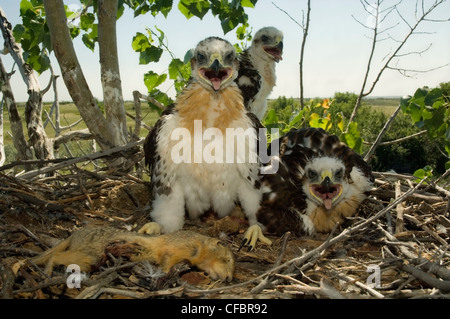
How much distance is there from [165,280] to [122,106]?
2939 millimetres

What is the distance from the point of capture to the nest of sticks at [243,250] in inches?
94.2

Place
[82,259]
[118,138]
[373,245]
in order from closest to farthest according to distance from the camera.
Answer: [82,259] < [373,245] < [118,138]

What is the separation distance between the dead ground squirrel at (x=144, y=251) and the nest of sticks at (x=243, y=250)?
0.07m

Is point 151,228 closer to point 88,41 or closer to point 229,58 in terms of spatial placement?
point 229,58

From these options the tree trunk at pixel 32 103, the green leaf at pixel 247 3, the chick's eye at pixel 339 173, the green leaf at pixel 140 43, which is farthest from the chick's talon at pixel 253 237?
the tree trunk at pixel 32 103

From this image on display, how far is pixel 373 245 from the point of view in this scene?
331cm

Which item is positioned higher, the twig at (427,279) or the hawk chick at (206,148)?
the hawk chick at (206,148)

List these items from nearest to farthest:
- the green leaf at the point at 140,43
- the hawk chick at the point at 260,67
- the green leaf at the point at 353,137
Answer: the green leaf at the point at 353,137
the green leaf at the point at 140,43
the hawk chick at the point at 260,67

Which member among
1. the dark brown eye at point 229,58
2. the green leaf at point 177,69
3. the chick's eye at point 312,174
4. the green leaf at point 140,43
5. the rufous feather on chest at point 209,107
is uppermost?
the green leaf at point 140,43

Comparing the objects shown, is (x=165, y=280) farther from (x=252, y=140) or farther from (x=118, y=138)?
(x=118, y=138)

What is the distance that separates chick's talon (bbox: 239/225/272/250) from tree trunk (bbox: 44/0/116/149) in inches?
83.5

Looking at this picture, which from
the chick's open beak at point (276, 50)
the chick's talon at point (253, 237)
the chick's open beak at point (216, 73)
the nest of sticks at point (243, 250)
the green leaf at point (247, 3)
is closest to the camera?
the nest of sticks at point (243, 250)

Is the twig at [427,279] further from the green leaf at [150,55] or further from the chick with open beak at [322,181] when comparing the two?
the green leaf at [150,55]
